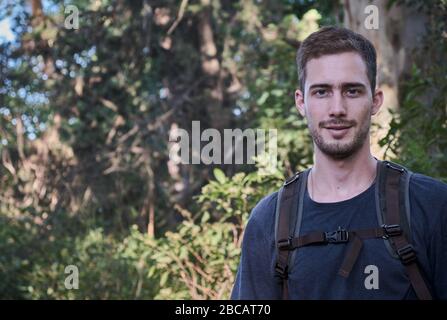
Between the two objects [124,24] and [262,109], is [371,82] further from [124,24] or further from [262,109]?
[124,24]

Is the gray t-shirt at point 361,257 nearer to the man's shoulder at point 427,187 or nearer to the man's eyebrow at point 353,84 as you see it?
the man's shoulder at point 427,187

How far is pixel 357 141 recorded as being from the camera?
3000 mm

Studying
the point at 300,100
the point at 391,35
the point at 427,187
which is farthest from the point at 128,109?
the point at 427,187

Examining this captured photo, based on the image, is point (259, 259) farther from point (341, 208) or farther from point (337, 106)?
point (337, 106)

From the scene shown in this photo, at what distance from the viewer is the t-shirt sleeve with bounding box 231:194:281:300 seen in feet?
9.66

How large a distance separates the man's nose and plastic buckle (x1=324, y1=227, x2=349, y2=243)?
395 millimetres

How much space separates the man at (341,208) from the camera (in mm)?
2758

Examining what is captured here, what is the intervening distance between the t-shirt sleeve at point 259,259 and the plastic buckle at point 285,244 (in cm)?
6

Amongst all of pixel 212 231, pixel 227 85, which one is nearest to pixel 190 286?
pixel 212 231

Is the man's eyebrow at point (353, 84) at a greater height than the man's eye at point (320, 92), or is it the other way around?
the man's eyebrow at point (353, 84)

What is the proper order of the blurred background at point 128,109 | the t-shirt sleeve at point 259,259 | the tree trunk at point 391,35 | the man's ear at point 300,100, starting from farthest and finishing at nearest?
the blurred background at point 128,109
the tree trunk at point 391,35
the man's ear at point 300,100
the t-shirt sleeve at point 259,259

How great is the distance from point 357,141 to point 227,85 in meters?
17.8

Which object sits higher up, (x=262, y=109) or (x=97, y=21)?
(x=97, y=21)

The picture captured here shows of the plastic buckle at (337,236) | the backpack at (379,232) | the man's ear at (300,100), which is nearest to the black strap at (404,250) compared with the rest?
the backpack at (379,232)
